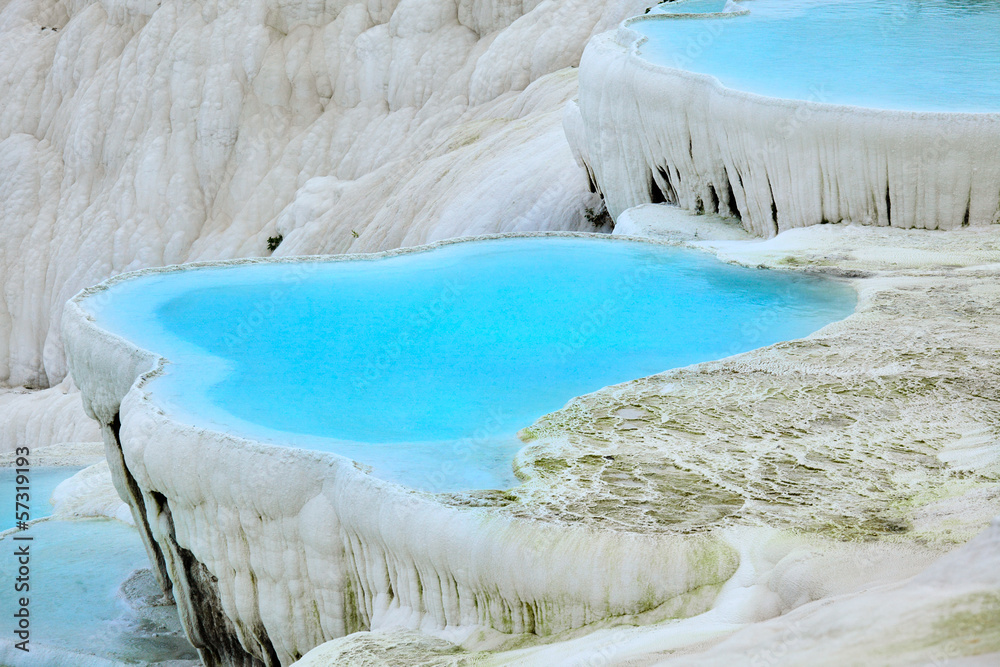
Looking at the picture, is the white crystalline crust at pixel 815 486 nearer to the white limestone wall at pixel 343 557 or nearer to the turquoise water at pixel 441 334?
the white limestone wall at pixel 343 557

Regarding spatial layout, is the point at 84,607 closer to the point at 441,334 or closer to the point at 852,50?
the point at 441,334

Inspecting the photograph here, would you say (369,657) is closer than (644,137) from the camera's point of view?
Yes

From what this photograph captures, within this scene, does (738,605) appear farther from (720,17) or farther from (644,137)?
(720,17)

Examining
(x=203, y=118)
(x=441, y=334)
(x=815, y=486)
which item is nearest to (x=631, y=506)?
(x=815, y=486)

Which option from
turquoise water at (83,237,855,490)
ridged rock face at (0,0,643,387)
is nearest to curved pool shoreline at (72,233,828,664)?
turquoise water at (83,237,855,490)

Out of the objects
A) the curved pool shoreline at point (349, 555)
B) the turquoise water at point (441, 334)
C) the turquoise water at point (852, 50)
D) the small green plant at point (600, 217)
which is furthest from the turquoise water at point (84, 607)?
the turquoise water at point (852, 50)

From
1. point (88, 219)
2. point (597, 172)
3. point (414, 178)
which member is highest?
point (597, 172)

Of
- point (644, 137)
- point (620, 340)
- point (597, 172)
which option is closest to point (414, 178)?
point (597, 172)
